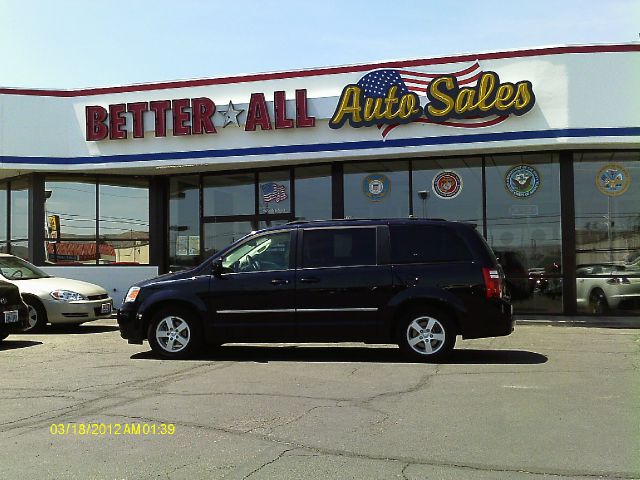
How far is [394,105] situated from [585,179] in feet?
14.7

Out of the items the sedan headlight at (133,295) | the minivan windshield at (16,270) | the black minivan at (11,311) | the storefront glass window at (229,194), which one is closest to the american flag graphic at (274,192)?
the storefront glass window at (229,194)

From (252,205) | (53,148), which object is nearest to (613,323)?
(252,205)

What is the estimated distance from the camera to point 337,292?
9141 mm

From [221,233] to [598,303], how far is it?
9086mm

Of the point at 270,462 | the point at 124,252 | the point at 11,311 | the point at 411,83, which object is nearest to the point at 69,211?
the point at 124,252

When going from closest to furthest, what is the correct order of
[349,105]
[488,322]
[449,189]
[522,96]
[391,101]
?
[488,322] → [522,96] → [391,101] → [349,105] → [449,189]

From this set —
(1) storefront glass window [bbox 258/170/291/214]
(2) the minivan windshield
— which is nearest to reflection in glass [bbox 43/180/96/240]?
(2) the minivan windshield

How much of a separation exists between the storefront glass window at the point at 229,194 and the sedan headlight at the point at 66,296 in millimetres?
5314

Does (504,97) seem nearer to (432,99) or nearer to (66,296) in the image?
(432,99)

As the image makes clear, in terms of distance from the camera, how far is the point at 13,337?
1252 cm

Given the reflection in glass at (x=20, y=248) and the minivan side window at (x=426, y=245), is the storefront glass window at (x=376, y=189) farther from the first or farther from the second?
the reflection in glass at (x=20, y=248)

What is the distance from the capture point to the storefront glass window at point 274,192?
17000 mm

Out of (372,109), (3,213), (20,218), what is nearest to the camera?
(372,109)

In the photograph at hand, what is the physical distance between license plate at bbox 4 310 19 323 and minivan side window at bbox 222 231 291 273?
12.1ft
